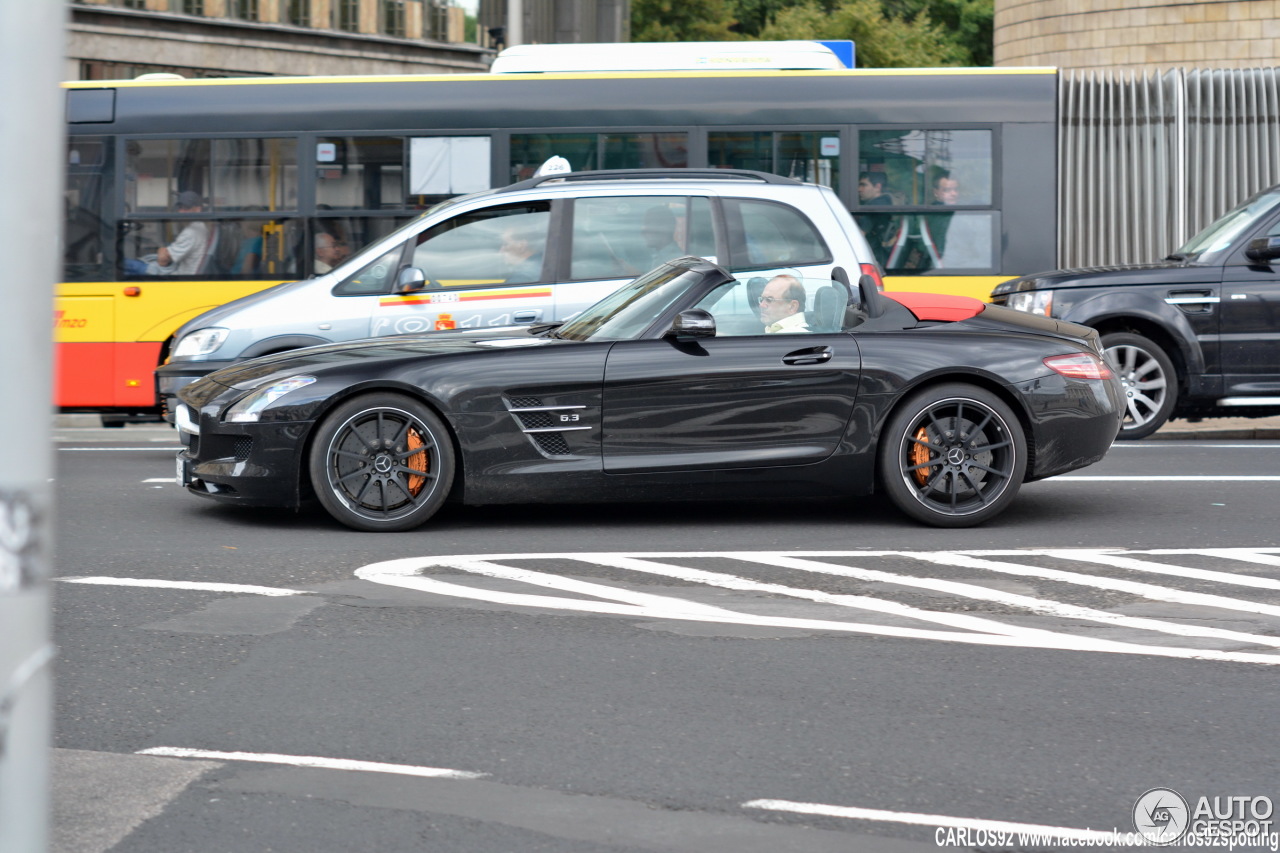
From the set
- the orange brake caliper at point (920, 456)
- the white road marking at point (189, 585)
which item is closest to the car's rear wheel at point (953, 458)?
the orange brake caliper at point (920, 456)

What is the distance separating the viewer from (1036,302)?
38.1 ft

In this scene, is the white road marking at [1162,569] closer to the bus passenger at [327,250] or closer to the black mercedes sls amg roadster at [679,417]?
the black mercedes sls amg roadster at [679,417]

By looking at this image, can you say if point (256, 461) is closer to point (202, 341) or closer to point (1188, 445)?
point (202, 341)

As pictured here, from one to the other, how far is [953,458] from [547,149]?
6.05m

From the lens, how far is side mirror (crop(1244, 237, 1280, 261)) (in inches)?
449

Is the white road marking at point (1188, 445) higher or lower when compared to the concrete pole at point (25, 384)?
lower

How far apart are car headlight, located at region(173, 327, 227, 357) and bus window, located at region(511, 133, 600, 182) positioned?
11.4 ft

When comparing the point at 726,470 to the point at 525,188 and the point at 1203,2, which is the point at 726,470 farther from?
the point at 1203,2

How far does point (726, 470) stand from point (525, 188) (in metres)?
3.33

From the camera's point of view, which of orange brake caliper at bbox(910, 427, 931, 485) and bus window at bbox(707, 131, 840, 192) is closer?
orange brake caliper at bbox(910, 427, 931, 485)

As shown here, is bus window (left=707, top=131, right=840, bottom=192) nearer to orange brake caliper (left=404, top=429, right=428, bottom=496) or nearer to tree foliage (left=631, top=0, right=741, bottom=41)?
orange brake caliper (left=404, top=429, right=428, bottom=496)

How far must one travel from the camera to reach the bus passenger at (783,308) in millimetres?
7801

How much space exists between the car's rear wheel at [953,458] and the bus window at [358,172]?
625 centimetres

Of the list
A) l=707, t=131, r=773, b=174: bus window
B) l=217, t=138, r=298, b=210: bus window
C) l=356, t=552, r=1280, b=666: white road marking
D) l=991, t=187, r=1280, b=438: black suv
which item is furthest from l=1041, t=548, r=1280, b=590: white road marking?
l=217, t=138, r=298, b=210: bus window
